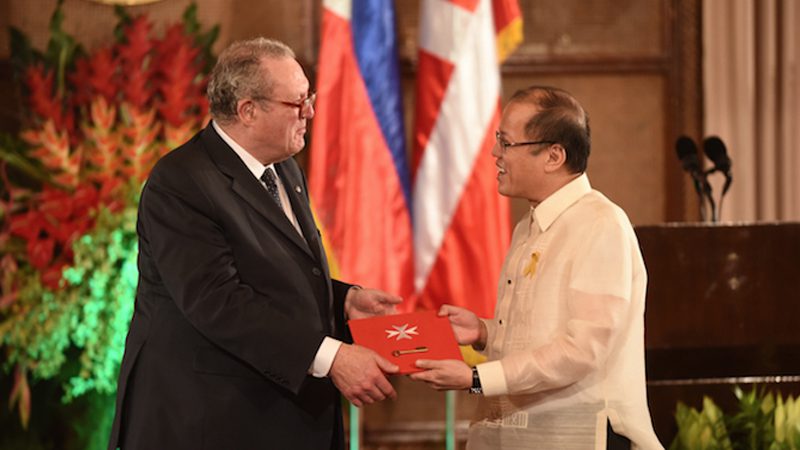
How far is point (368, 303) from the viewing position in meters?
2.82

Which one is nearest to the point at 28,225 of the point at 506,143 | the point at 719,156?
the point at 506,143

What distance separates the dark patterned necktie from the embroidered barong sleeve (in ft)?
2.34

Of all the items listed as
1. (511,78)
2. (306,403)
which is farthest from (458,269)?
(306,403)

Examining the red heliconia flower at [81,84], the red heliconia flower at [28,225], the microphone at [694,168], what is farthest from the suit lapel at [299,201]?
the red heliconia flower at [81,84]

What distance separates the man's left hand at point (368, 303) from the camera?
2.82 meters

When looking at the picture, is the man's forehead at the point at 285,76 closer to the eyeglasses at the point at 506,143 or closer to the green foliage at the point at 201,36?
the eyeglasses at the point at 506,143

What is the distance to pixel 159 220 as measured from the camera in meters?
2.46

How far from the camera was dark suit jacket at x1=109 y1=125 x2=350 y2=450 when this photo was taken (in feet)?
7.90

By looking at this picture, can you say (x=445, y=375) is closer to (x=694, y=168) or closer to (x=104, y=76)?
(x=694, y=168)

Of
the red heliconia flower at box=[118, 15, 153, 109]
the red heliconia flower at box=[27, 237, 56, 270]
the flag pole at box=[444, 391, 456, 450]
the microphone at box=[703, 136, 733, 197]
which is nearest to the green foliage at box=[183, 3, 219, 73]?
the red heliconia flower at box=[118, 15, 153, 109]

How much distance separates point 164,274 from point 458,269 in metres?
2.68

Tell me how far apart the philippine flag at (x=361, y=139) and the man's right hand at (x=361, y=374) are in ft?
7.82

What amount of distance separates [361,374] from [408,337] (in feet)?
0.47

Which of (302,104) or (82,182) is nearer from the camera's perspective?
(302,104)
